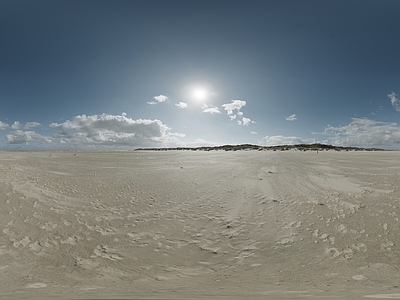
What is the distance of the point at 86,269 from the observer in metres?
6.05

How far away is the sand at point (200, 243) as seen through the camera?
5.11 metres

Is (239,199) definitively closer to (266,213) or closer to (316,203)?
(266,213)

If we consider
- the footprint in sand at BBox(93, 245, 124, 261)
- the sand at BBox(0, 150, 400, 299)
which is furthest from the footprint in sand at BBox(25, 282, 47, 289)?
the footprint in sand at BBox(93, 245, 124, 261)

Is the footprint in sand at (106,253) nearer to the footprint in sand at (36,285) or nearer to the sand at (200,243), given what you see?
the sand at (200,243)

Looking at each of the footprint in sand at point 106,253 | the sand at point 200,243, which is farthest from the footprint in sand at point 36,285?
the footprint in sand at point 106,253

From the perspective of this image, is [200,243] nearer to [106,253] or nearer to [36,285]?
[106,253]

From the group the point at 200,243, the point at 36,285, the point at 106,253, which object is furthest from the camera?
the point at 200,243

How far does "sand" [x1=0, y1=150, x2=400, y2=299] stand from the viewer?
511cm

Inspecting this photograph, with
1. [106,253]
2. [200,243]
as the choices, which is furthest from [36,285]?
[200,243]

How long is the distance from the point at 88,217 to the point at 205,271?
18.8ft

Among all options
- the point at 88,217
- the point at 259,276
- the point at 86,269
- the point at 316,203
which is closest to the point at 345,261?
the point at 259,276

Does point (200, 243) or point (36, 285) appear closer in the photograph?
point (36, 285)

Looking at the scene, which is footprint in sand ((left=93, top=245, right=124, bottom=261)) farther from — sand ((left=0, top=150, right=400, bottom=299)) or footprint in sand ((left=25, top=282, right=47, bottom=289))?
footprint in sand ((left=25, top=282, right=47, bottom=289))

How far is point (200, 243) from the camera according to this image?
768 centimetres
